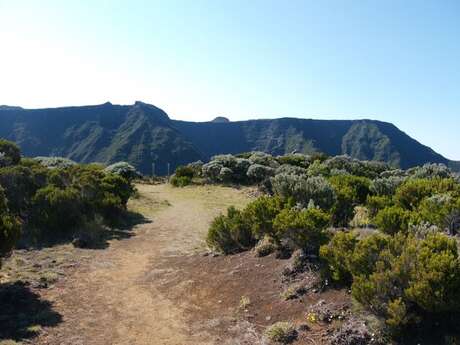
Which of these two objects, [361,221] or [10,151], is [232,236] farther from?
[10,151]

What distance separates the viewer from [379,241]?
734 cm

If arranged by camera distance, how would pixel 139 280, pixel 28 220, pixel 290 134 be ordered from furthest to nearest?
pixel 290 134, pixel 28 220, pixel 139 280

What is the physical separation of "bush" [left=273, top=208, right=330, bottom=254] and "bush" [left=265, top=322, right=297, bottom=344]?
2.27 metres

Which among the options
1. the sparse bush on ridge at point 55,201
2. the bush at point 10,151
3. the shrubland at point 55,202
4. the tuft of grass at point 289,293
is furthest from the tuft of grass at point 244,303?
the bush at point 10,151

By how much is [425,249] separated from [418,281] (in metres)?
0.56

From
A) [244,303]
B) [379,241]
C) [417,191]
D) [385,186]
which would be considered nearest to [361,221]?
[417,191]

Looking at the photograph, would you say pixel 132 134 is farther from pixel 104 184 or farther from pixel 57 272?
pixel 57 272

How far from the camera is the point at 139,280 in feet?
35.2

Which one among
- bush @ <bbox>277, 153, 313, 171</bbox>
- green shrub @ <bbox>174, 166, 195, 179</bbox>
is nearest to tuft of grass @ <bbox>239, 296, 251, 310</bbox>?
green shrub @ <bbox>174, 166, 195, 179</bbox>

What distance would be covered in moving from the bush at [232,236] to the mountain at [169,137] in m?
93.6

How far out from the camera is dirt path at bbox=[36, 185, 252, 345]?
24.9 feet

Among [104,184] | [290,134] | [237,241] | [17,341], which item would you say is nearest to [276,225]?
[237,241]

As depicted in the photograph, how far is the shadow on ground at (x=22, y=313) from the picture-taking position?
24.7 feet

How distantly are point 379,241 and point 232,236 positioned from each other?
17.1 feet
